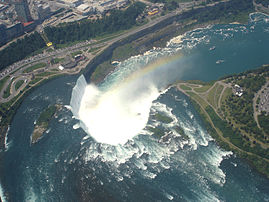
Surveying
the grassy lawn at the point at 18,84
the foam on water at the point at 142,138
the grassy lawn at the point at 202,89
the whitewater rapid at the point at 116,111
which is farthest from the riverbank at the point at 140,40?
the grassy lawn at the point at 202,89

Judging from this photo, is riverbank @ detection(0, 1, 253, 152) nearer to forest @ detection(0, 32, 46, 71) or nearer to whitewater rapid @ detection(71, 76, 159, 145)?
whitewater rapid @ detection(71, 76, 159, 145)

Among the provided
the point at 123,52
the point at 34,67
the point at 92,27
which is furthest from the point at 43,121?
the point at 92,27

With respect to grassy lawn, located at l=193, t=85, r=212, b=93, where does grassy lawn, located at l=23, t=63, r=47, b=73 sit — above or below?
above

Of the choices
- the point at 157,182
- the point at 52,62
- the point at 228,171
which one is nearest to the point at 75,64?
the point at 52,62

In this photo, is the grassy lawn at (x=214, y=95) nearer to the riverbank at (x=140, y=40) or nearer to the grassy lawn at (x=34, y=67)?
the riverbank at (x=140, y=40)

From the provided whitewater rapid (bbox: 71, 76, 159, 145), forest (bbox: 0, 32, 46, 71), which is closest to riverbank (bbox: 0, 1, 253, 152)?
whitewater rapid (bbox: 71, 76, 159, 145)

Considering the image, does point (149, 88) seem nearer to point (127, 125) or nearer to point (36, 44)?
point (127, 125)
